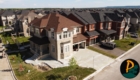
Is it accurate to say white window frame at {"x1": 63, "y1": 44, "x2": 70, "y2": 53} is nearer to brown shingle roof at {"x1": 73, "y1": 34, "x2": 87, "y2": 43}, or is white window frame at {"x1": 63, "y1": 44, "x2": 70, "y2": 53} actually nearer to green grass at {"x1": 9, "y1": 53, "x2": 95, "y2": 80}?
brown shingle roof at {"x1": 73, "y1": 34, "x2": 87, "y2": 43}

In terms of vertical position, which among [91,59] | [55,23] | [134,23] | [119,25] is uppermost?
[55,23]

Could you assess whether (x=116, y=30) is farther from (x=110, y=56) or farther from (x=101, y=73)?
(x=101, y=73)

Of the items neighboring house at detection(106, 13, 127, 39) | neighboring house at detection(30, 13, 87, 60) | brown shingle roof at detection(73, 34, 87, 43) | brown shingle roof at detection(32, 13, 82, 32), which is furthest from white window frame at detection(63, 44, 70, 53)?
neighboring house at detection(106, 13, 127, 39)

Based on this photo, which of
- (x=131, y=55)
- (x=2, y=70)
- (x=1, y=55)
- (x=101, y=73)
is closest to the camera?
(x=101, y=73)

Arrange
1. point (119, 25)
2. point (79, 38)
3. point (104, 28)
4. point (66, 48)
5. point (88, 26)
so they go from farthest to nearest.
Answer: point (119, 25), point (104, 28), point (88, 26), point (79, 38), point (66, 48)

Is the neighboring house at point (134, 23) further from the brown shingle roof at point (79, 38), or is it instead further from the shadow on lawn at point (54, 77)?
the shadow on lawn at point (54, 77)

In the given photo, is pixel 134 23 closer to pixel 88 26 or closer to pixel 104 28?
pixel 104 28

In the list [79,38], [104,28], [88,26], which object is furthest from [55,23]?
[104,28]

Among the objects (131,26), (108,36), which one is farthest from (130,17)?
(108,36)
